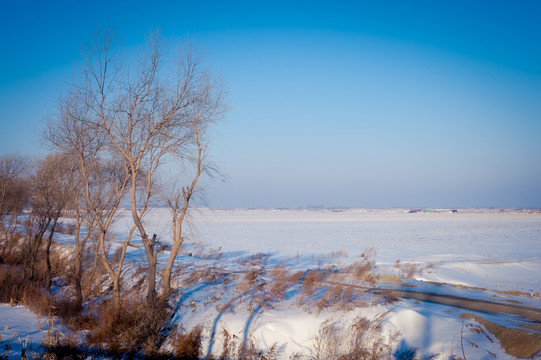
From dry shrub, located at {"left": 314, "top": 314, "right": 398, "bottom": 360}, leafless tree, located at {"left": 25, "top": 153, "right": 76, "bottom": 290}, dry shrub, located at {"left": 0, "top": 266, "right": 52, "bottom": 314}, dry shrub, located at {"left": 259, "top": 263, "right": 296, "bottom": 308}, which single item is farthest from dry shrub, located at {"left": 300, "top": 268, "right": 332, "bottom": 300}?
leafless tree, located at {"left": 25, "top": 153, "right": 76, "bottom": 290}

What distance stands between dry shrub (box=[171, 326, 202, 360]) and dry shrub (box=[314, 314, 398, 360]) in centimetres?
313

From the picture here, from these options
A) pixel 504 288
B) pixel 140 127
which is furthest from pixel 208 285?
pixel 504 288

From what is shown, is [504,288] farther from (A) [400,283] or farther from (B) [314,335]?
(B) [314,335]

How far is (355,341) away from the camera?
782 cm

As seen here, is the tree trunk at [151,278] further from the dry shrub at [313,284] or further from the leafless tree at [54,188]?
the leafless tree at [54,188]

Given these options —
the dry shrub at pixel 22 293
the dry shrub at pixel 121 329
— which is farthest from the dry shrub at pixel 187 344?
the dry shrub at pixel 22 293

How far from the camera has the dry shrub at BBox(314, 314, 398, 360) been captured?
749 centimetres

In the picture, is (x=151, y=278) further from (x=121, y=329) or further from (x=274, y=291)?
(x=274, y=291)

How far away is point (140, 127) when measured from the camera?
10.0 m

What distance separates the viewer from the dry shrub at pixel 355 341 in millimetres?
7488

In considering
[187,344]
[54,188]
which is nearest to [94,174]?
[54,188]

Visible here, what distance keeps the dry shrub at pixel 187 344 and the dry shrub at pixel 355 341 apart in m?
3.13

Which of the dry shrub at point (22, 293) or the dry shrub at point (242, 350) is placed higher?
the dry shrub at point (242, 350)

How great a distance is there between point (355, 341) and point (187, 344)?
427cm
